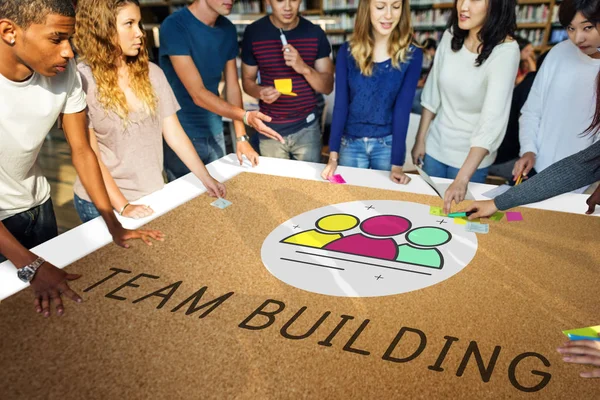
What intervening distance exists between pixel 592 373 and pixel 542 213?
0.70 m

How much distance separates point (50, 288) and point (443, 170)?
59.9 inches

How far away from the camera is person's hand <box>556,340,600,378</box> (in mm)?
874

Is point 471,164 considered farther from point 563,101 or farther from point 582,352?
point 582,352

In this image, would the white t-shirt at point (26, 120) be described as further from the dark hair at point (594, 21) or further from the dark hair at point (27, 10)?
the dark hair at point (594, 21)

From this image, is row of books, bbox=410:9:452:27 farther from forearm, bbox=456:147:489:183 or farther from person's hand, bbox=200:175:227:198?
person's hand, bbox=200:175:227:198

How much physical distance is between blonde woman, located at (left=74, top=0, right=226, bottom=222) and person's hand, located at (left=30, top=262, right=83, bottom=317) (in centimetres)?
37

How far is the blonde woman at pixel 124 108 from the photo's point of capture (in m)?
1.47

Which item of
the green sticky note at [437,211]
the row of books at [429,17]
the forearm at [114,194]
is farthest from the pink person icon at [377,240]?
the row of books at [429,17]

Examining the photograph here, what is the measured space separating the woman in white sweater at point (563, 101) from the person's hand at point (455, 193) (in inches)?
15.8

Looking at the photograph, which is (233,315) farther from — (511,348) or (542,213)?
(542,213)

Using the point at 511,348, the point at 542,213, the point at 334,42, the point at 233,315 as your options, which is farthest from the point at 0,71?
the point at 334,42

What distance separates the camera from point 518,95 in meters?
2.52

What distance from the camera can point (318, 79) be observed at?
2172 millimetres

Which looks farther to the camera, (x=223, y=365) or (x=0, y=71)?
(x=0, y=71)
